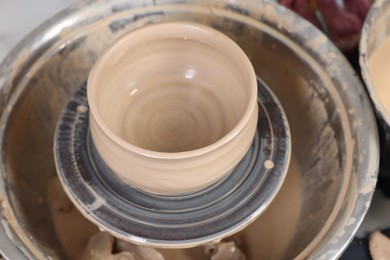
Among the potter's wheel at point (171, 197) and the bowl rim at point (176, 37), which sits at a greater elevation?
the bowl rim at point (176, 37)

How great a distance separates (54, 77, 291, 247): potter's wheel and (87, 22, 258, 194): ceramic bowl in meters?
0.04

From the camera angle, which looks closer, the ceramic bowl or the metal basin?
the ceramic bowl

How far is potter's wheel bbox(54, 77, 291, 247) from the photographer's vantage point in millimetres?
1019

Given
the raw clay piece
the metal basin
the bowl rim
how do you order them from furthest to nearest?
the raw clay piece
the metal basin
the bowl rim

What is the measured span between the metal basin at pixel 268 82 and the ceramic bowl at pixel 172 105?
0.22 m

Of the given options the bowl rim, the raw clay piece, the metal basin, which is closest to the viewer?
the bowl rim

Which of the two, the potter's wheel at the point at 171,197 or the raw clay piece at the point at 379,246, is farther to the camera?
→ the raw clay piece at the point at 379,246

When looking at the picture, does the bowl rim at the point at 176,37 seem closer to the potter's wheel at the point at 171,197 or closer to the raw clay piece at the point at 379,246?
the potter's wheel at the point at 171,197

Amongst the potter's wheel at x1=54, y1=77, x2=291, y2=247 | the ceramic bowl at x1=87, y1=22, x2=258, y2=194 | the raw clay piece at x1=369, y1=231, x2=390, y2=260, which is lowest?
the raw clay piece at x1=369, y1=231, x2=390, y2=260

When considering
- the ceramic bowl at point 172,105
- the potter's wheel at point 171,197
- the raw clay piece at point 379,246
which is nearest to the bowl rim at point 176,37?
the ceramic bowl at point 172,105

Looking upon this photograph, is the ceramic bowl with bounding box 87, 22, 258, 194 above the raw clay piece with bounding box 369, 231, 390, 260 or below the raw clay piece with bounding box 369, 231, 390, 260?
above

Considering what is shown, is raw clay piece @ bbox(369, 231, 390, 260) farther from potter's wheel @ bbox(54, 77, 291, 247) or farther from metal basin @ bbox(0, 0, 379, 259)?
potter's wheel @ bbox(54, 77, 291, 247)

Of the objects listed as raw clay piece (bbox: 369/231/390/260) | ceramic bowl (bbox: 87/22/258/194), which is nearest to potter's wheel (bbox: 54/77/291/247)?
ceramic bowl (bbox: 87/22/258/194)

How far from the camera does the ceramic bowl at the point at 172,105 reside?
3.18 feet
